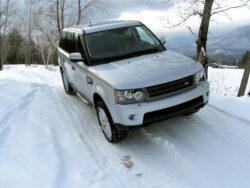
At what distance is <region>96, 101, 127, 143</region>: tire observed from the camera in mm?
5152

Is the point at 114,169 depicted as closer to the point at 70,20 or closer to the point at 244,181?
the point at 244,181

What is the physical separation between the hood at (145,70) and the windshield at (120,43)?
0.25 meters

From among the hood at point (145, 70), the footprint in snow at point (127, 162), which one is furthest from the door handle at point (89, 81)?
the footprint in snow at point (127, 162)

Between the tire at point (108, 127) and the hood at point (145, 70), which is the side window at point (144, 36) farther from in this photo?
the tire at point (108, 127)

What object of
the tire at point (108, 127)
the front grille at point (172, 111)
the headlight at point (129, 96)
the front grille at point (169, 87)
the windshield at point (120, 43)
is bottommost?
the tire at point (108, 127)

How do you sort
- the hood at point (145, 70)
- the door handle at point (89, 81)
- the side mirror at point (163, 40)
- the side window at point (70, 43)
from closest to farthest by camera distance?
1. the hood at point (145, 70)
2. the door handle at point (89, 81)
3. the side mirror at point (163, 40)
4. the side window at point (70, 43)

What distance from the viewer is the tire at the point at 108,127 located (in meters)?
5.15

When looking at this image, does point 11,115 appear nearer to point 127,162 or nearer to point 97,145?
point 97,145

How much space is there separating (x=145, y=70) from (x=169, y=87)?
0.47 m

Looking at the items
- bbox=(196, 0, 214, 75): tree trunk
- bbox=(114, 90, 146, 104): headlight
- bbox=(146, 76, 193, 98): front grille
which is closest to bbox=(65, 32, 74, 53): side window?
bbox=(114, 90, 146, 104): headlight

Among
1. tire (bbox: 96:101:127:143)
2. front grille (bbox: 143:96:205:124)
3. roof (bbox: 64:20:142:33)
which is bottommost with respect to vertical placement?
tire (bbox: 96:101:127:143)

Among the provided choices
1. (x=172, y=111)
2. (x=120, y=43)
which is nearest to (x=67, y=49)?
(x=120, y=43)

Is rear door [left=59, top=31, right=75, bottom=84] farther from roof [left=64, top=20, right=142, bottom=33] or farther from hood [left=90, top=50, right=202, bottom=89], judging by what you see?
hood [left=90, top=50, right=202, bottom=89]

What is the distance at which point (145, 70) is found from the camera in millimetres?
5000
